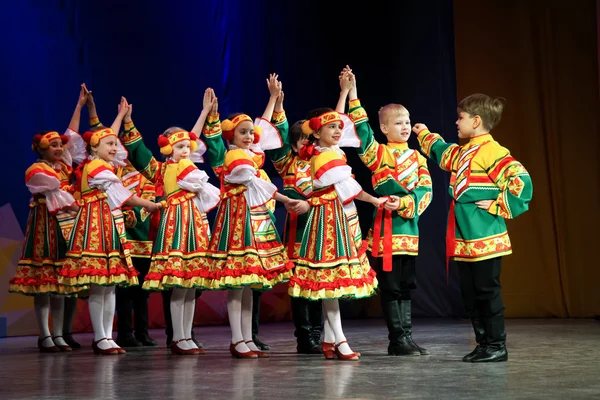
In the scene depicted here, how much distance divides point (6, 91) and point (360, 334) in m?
3.43

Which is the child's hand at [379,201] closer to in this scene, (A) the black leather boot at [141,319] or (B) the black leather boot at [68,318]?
(A) the black leather boot at [141,319]

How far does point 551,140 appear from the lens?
24.1 feet

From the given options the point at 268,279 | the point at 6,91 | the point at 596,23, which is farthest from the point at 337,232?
the point at 596,23

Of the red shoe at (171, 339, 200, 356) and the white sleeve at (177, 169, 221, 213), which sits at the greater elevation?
the white sleeve at (177, 169, 221, 213)

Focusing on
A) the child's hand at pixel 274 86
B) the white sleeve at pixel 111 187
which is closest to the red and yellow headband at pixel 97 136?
the white sleeve at pixel 111 187

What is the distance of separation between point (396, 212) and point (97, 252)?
179 centimetres

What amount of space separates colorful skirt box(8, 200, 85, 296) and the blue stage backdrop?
1320 mm

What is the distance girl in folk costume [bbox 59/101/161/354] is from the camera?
193 inches

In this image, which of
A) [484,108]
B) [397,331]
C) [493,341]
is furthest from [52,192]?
[493,341]

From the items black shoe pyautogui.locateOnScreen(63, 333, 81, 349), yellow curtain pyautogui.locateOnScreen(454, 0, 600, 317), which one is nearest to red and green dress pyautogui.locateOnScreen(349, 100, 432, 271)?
black shoe pyautogui.locateOnScreen(63, 333, 81, 349)

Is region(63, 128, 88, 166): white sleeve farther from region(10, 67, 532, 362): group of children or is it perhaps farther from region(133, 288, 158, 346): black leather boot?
region(133, 288, 158, 346): black leather boot

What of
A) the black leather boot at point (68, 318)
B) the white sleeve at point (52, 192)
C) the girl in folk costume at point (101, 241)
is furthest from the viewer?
the black leather boot at point (68, 318)

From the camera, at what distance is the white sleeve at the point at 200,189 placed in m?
4.87

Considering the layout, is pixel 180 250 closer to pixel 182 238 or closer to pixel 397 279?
pixel 182 238
